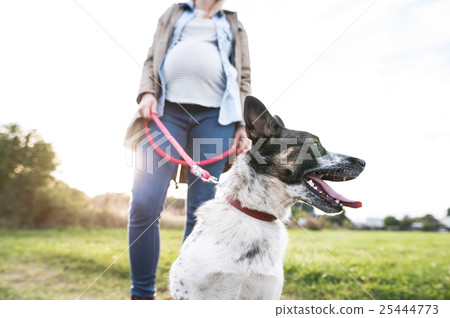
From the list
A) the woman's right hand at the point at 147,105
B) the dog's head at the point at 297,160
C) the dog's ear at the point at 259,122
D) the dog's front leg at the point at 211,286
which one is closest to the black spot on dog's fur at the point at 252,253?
the dog's front leg at the point at 211,286

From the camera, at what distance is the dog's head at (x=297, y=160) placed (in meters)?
2.18

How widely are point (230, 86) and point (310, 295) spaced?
2631 mm

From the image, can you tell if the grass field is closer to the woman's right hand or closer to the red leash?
the red leash

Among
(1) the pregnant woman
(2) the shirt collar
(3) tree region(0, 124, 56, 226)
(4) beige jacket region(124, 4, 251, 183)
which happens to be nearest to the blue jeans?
(1) the pregnant woman

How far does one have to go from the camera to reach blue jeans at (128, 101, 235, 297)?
7.88 ft

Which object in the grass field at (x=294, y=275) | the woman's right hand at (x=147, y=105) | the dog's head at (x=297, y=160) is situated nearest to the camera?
the dog's head at (x=297, y=160)

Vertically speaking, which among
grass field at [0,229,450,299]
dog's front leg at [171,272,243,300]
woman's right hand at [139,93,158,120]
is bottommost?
grass field at [0,229,450,299]

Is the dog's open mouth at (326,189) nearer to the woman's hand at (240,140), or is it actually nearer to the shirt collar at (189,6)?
the woman's hand at (240,140)

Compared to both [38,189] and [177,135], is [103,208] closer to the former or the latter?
[38,189]

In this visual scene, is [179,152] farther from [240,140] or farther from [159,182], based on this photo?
[240,140]

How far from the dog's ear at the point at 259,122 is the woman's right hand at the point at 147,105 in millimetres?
748
